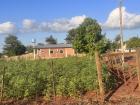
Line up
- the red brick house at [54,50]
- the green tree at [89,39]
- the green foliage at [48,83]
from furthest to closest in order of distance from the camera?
the red brick house at [54,50] < the green tree at [89,39] < the green foliage at [48,83]

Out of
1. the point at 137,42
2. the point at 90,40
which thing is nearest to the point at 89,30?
the point at 90,40

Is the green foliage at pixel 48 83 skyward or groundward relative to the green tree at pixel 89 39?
groundward

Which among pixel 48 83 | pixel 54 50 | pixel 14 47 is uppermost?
pixel 14 47

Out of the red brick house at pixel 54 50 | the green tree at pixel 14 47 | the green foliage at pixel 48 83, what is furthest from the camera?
the green tree at pixel 14 47

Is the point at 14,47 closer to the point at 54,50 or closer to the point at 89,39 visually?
the point at 54,50

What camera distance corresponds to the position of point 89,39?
54562 mm

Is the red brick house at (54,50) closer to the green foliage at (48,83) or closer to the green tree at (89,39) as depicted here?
the green tree at (89,39)

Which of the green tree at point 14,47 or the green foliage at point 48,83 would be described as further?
the green tree at point 14,47

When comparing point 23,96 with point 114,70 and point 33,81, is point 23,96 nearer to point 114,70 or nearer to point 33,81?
point 33,81

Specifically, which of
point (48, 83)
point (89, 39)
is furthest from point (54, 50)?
point (48, 83)

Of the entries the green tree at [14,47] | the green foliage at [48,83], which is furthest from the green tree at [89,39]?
the green foliage at [48,83]

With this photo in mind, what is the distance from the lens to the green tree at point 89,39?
51906 mm

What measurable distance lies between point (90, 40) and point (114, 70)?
37408 mm

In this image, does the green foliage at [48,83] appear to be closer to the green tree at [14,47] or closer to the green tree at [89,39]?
the green tree at [89,39]
